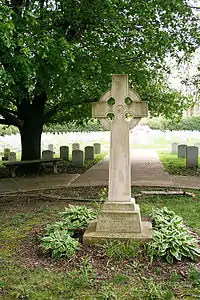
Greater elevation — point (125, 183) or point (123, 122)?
point (123, 122)

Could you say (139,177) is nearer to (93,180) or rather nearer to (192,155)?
(93,180)

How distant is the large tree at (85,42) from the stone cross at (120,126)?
224 cm

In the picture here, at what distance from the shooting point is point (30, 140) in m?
13.7

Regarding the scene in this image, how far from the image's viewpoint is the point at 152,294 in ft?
11.7

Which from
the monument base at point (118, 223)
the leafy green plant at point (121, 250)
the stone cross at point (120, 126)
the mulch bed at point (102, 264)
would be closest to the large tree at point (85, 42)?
the stone cross at point (120, 126)

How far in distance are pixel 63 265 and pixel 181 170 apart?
10263 mm

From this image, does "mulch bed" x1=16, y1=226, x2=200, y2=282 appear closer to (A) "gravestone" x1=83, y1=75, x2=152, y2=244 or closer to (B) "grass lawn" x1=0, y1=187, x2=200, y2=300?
(B) "grass lawn" x1=0, y1=187, x2=200, y2=300

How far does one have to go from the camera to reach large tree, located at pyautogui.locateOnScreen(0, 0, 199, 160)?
7611 mm

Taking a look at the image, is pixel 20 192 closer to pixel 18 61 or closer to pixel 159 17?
pixel 18 61

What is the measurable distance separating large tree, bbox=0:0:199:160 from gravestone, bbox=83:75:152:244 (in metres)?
2.26

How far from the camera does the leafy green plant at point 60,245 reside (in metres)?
4.62

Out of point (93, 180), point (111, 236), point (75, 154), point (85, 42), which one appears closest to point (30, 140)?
point (75, 154)

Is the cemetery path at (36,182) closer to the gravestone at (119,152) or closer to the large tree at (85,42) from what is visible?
the large tree at (85,42)

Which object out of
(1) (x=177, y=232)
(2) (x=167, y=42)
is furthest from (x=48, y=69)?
(1) (x=177, y=232)
